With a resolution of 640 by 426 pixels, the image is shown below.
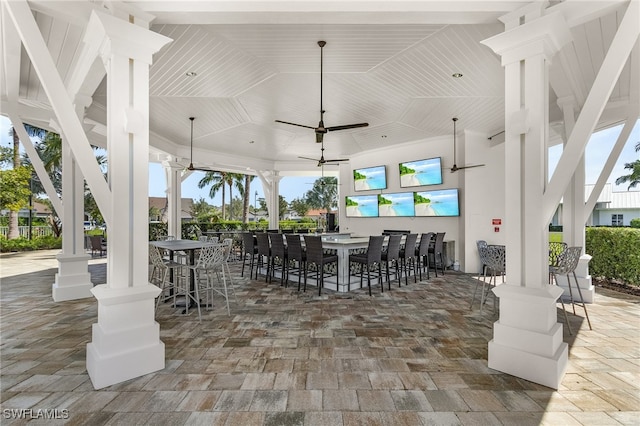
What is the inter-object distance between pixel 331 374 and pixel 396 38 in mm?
3310

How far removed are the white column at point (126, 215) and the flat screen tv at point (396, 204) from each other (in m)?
6.53

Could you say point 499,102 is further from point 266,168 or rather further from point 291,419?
point 266,168

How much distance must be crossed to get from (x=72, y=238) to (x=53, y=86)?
3.38 metres

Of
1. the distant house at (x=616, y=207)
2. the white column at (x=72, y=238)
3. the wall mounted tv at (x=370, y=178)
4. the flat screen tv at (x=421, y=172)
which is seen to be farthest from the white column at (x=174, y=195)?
the distant house at (x=616, y=207)

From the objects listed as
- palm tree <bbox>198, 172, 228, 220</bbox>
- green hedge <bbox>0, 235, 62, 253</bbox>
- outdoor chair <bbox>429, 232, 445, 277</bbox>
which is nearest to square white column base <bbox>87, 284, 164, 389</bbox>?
outdoor chair <bbox>429, 232, 445, 277</bbox>

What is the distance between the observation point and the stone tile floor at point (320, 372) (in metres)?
1.81

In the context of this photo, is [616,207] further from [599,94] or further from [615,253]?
[599,94]

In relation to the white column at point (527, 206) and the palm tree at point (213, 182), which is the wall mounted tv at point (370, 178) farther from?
the palm tree at point (213, 182)

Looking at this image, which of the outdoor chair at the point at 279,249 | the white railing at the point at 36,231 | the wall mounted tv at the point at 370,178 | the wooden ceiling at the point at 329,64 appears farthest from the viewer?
the white railing at the point at 36,231

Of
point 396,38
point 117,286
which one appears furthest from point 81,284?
point 396,38

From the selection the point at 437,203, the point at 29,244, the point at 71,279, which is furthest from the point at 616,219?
the point at 29,244

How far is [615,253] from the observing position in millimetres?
5125

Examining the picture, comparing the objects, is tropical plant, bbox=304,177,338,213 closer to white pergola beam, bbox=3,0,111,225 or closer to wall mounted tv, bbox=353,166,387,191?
wall mounted tv, bbox=353,166,387,191

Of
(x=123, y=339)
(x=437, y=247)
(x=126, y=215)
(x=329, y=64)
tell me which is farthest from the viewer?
(x=437, y=247)
